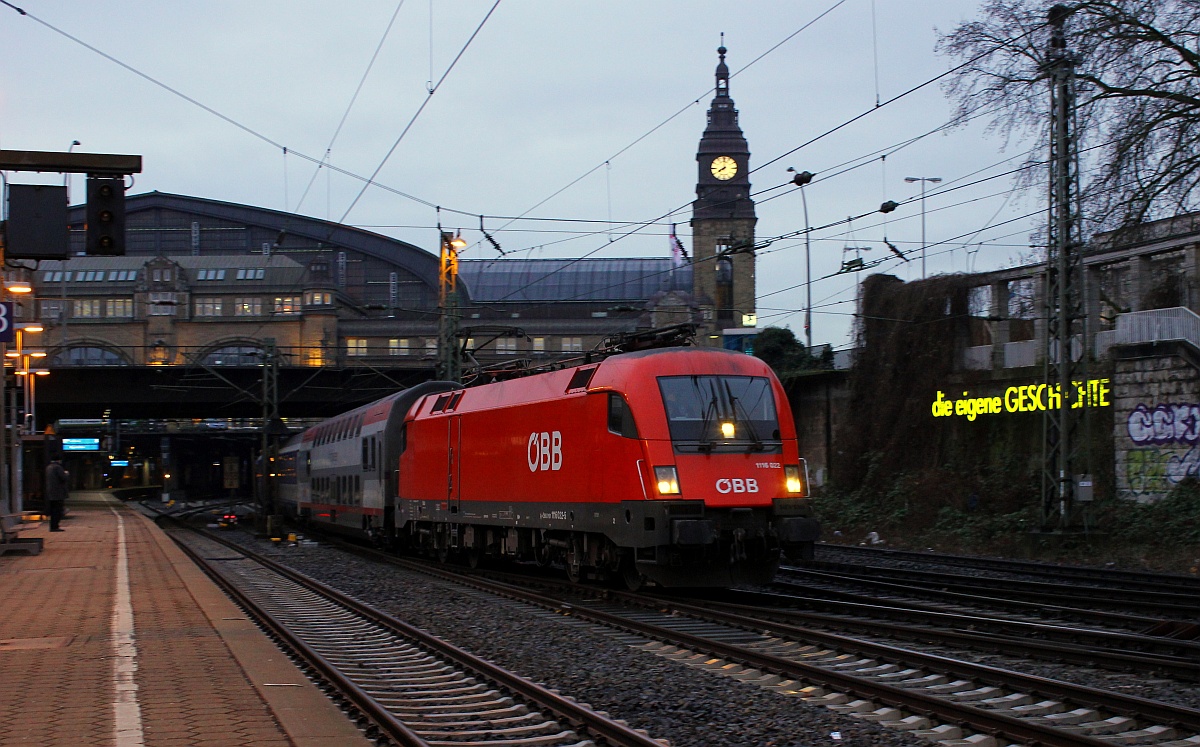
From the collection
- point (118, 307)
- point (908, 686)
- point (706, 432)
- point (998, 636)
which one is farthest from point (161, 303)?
point (908, 686)

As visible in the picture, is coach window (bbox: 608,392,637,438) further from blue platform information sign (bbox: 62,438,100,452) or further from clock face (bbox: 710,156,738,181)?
clock face (bbox: 710,156,738,181)

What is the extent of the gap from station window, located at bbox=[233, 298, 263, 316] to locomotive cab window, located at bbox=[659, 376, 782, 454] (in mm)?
93958

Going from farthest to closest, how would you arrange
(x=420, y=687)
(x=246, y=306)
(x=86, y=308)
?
(x=246, y=306), (x=86, y=308), (x=420, y=687)

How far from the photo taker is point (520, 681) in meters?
9.51

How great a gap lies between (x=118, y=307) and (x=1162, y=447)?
95040mm

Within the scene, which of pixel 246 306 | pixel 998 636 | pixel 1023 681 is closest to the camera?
pixel 1023 681

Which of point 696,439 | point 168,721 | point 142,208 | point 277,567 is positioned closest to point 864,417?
point 277,567

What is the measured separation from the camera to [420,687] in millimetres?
10156

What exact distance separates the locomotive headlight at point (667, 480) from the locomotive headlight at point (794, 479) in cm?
162

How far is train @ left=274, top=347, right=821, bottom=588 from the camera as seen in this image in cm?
1498

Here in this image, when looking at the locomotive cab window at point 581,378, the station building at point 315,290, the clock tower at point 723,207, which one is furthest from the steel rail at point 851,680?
the clock tower at point 723,207

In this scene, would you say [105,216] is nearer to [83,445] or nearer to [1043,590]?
[1043,590]

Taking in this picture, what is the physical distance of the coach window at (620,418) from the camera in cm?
1530

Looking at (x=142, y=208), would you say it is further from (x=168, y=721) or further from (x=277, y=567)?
(x=168, y=721)
